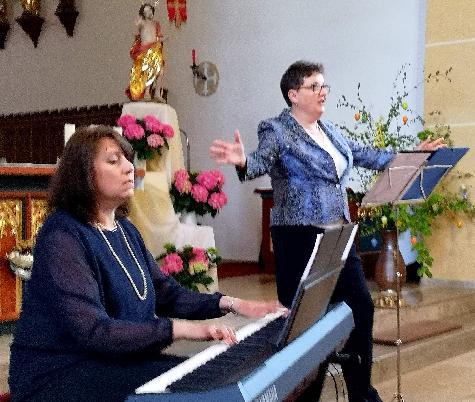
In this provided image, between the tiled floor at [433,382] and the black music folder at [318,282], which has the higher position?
the black music folder at [318,282]

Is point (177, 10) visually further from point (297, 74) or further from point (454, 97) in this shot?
point (297, 74)

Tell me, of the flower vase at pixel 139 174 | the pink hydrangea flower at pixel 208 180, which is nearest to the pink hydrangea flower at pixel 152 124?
the flower vase at pixel 139 174

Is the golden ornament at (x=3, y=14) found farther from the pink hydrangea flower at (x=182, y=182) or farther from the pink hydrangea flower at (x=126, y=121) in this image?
the pink hydrangea flower at (x=182, y=182)

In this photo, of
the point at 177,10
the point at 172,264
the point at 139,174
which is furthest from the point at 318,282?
the point at 177,10

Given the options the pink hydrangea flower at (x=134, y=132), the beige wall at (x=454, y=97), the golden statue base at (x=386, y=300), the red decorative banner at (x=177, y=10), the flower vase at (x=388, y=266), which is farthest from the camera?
the red decorative banner at (x=177, y=10)

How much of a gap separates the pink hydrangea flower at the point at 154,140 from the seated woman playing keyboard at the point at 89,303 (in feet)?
9.32

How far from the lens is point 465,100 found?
6316mm

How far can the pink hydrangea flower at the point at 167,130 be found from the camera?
5047 millimetres

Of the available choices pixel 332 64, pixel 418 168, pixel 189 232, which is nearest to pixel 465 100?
pixel 332 64

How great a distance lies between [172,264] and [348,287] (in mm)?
1587

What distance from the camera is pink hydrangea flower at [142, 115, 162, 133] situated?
501cm

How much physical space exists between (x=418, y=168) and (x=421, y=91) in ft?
11.4

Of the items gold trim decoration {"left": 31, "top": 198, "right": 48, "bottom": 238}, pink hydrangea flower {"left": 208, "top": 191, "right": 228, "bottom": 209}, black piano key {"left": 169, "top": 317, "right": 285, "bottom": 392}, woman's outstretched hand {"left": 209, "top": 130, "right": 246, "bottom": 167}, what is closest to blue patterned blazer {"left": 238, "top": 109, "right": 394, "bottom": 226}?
woman's outstretched hand {"left": 209, "top": 130, "right": 246, "bottom": 167}

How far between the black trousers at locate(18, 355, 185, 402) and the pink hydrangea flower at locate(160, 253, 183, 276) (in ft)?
8.46
